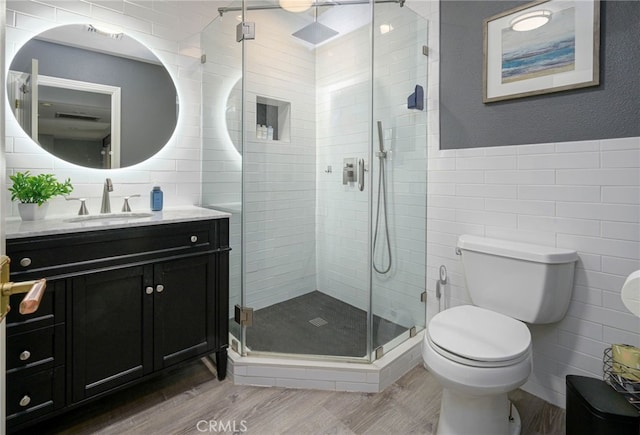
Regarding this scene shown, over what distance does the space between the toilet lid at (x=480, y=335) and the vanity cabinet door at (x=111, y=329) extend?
135 cm

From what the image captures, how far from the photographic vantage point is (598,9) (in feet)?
5.03

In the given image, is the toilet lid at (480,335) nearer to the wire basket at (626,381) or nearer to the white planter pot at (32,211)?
the wire basket at (626,381)

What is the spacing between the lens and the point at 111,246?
153 centimetres

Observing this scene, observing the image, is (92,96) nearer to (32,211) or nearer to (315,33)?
(32,211)

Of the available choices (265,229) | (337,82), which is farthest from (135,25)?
(265,229)

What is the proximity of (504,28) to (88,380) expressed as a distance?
105 inches

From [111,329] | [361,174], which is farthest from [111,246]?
[361,174]

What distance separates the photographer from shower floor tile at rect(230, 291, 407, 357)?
2.00 meters

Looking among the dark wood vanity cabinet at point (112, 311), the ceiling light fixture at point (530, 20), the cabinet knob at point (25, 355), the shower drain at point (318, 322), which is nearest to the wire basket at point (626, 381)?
the shower drain at point (318, 322)

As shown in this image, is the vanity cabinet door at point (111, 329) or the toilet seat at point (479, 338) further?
the vanity cabinet door at point (111, 329)

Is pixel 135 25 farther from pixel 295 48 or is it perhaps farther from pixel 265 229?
pixel 265 229

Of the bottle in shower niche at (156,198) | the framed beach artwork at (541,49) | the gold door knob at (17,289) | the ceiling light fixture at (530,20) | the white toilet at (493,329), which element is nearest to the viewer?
the gold door knob at (17,289)

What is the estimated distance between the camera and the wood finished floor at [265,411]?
158 cm

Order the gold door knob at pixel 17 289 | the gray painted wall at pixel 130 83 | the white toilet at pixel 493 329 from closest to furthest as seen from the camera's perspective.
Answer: the gold door knob at pixel 17 289 < the white toilet at pixel 493 329 < the gray painted wall at pixel 130 83
